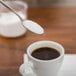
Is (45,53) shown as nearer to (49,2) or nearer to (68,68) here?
(68,68)

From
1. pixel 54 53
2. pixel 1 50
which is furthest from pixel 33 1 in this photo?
pixel 54 53

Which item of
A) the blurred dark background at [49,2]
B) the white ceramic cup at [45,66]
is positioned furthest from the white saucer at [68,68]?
the blurred dark background at [49,2]

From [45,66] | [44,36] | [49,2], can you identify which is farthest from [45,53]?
[49,2]

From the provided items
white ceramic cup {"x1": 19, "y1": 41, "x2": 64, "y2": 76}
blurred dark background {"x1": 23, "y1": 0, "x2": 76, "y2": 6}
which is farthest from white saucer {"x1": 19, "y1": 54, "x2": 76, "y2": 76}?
blurred dark background {"x1": 23, "y1": 0, "x2": 76, "y2": 6}

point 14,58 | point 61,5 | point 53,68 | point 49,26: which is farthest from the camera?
point 61,5

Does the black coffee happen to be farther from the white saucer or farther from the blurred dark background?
the blurred dark background

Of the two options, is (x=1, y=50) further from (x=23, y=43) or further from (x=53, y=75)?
(x=53, y=75)

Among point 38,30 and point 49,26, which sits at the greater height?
point 38,30
